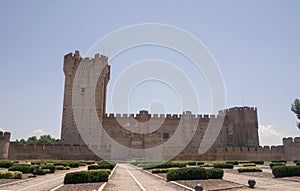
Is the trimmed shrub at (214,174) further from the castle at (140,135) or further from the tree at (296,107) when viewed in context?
the tree at (296,107)

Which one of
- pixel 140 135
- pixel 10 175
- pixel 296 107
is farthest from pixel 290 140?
pixel 10 175

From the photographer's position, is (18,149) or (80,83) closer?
(18,149)

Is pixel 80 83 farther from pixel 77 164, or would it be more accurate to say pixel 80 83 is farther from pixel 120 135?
pixel 77 164

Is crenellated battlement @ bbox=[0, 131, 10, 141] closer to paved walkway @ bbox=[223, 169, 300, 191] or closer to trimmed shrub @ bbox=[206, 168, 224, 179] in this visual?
trimmed shrub @ bbox=[206, 168, 224, 179]

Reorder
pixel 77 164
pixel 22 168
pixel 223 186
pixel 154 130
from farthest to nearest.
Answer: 1. pixel 154 130
2. pixel 77 164
3. pixel 22 168
4. pixel 223 186

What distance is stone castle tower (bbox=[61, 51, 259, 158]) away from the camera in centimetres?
4209

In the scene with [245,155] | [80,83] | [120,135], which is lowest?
[245,155]

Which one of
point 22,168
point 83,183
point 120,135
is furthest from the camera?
point 120,135

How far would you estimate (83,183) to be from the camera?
9.99 m

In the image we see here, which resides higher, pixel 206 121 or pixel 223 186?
pixel 206 121

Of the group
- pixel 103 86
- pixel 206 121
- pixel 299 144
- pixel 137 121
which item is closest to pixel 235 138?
pixel 206 121

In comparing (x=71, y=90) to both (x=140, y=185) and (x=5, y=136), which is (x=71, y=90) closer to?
(x=5, y=136)

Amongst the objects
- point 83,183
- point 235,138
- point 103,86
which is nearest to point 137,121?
point 103,86

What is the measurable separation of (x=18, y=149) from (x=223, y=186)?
107 feet
